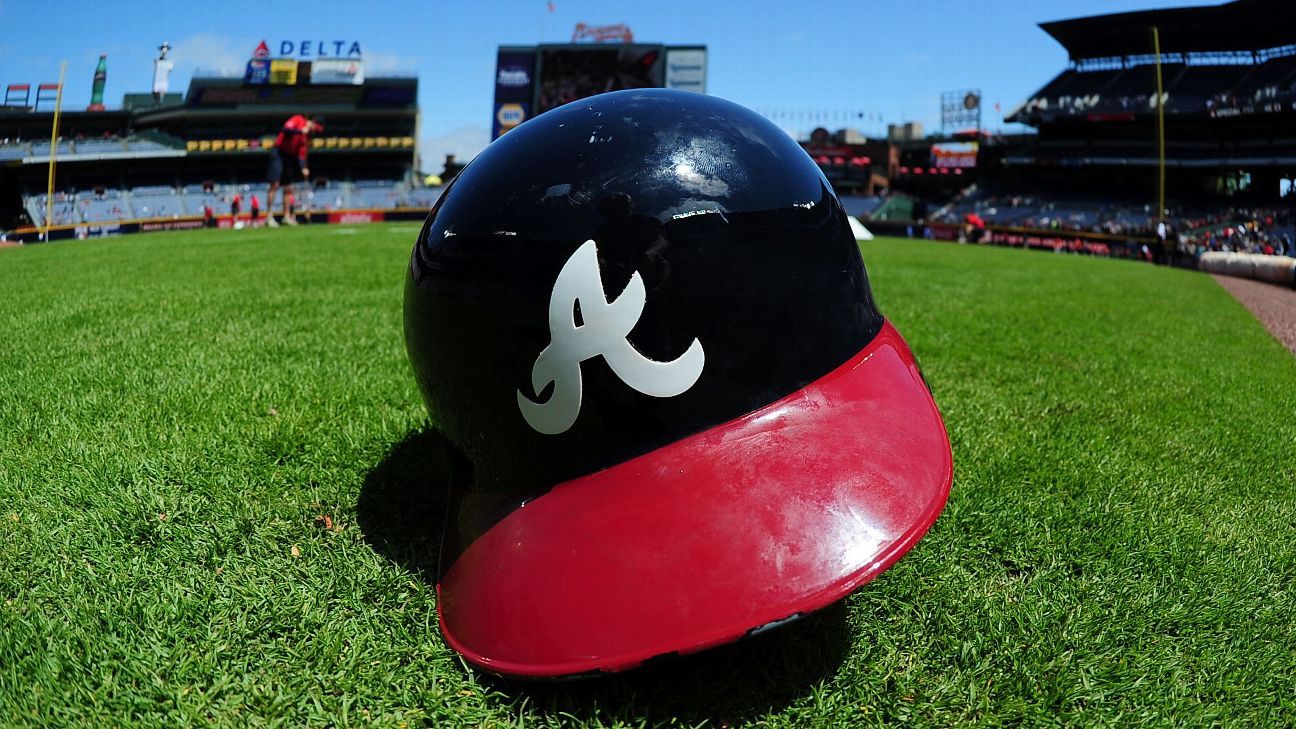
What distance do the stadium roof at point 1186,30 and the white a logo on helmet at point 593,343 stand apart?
43.7 meters

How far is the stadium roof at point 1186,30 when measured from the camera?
33969mm

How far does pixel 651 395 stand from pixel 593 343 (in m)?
0.16

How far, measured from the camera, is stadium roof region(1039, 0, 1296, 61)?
34.0 metres

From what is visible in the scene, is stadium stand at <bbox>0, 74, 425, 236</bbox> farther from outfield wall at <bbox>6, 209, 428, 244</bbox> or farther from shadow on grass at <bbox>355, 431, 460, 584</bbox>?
shadow on grass at <bbox>355, 431, 460, 584</bbox>

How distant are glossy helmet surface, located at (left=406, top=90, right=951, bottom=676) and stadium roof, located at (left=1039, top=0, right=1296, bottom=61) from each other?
142 ft

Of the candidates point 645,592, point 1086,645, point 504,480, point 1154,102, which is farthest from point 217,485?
point 1154,102

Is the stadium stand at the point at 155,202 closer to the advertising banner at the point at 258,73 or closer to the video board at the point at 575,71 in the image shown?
the advertising banner at the point at 258,73

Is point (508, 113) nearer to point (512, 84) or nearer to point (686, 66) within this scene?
point (512, 84)

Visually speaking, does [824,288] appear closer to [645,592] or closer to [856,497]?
[856,497]

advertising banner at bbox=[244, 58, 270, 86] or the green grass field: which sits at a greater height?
advertising banner at bbox=[244, 58, 270, 86]

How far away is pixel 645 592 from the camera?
4.44 ft

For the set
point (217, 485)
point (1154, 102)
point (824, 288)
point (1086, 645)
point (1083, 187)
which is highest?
point (1154, 102)

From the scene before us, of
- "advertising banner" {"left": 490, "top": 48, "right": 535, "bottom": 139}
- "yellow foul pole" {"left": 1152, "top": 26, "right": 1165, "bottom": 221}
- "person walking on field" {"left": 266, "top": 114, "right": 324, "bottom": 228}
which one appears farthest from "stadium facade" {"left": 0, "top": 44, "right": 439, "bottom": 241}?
"yellow foul pole" {"left": 1152, "top": 26, "right": 1165, "bottom": 221}

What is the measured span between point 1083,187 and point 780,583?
148 ft
